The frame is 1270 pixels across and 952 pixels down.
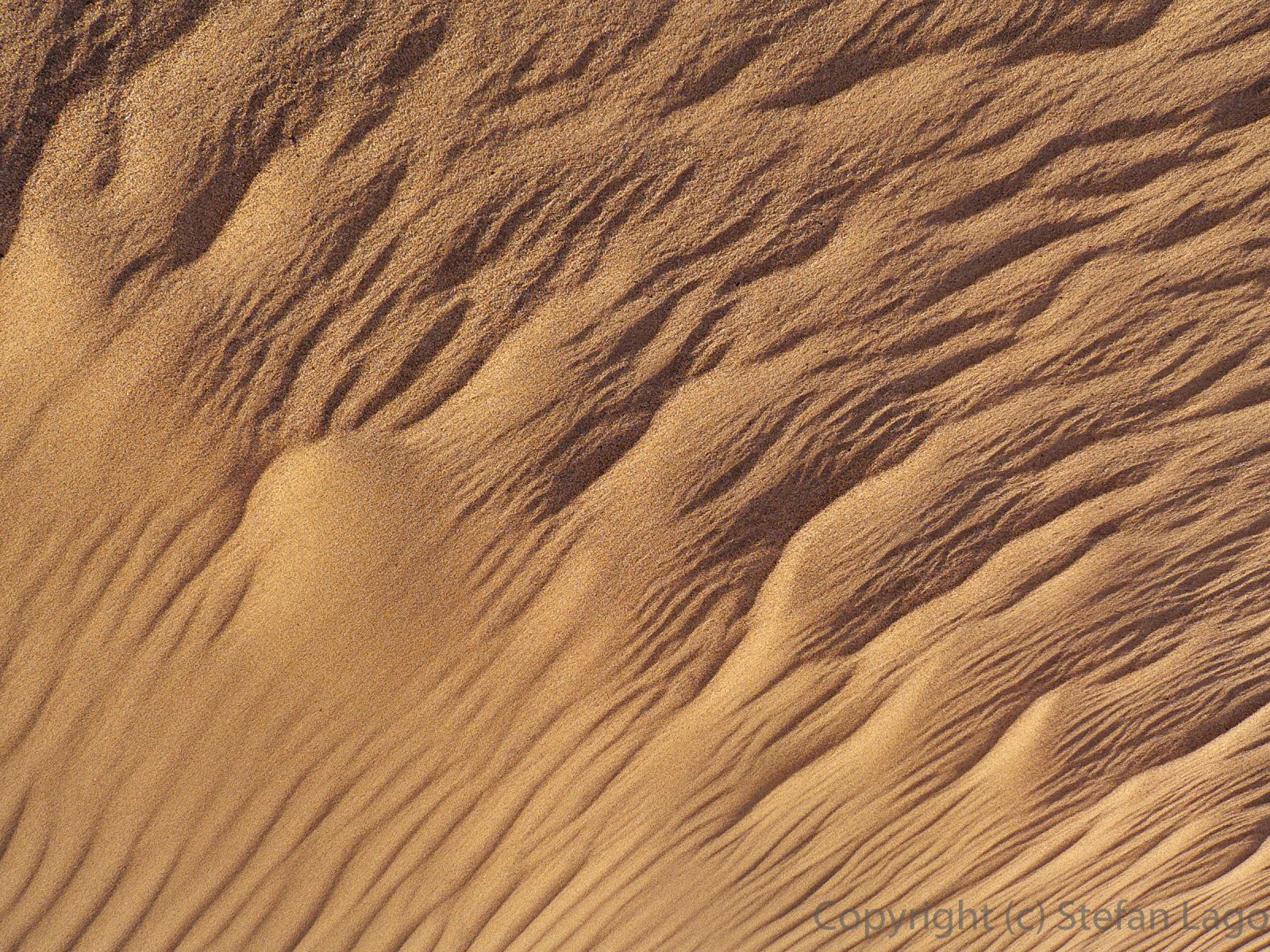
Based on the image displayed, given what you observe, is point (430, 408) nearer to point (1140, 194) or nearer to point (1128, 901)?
point (1140, 194)

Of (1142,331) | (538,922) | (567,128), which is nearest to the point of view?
(567,128)

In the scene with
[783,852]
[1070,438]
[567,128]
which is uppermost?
[567,128]

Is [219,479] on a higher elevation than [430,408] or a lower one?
higher

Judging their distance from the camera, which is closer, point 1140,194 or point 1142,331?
point 1140,194

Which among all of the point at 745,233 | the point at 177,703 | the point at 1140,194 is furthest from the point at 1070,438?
the point at 177,703

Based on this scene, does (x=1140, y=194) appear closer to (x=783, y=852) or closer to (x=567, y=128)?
(x=567, y=128)

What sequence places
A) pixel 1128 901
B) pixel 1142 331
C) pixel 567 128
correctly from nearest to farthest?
pixel 567 128, pixel 1142 331, pixel 1128 901
